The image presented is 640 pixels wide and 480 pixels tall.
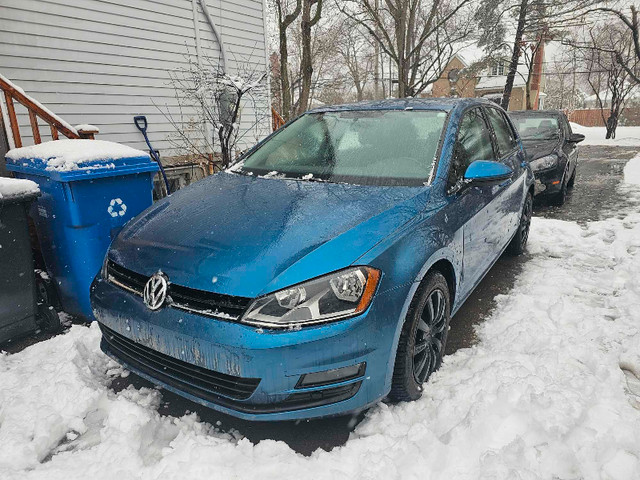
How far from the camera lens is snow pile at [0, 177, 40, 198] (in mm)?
2840

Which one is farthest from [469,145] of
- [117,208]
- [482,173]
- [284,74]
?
[284,74]

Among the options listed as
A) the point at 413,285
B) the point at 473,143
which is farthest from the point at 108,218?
the point at 473,143

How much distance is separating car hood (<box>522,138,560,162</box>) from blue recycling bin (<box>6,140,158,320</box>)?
614 centimetres

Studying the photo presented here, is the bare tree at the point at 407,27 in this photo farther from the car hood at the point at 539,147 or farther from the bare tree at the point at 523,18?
the car hood at the point at 539,147

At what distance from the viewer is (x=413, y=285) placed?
2150mm

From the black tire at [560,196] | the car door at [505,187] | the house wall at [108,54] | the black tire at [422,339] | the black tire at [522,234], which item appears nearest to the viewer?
the black tire at [422,339]

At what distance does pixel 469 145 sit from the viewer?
3.22 metres

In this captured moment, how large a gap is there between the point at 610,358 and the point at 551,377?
21.7 inches

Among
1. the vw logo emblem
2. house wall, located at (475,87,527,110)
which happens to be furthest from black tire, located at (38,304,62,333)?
house wall, located at (475,87,527,110)

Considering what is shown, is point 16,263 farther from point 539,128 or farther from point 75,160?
point 539,128

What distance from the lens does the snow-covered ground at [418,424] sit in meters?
1.90

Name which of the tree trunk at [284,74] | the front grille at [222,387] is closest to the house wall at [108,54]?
the tree trunk at [284,74]

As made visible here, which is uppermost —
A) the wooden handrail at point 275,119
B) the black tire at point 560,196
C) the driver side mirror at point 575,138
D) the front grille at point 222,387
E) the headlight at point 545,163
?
the wooden handrail at point 275,119

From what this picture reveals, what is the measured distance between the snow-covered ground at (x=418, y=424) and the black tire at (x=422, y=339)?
3.9 inches
